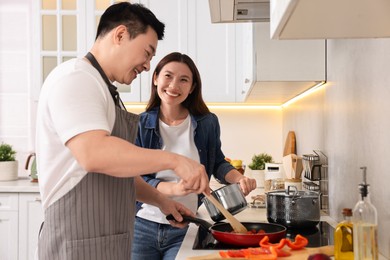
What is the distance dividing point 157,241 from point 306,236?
2.10ft

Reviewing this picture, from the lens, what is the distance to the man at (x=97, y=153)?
1358mm

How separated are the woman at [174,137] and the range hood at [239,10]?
1.09ft

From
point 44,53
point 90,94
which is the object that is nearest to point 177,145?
point 90,94

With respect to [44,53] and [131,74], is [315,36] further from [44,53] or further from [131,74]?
[44,53]

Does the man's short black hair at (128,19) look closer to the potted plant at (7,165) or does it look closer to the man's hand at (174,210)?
the man's hand at (174,210)

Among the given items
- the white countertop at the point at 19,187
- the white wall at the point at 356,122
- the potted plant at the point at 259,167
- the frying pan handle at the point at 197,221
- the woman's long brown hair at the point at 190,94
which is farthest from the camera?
the potted plant at the point at 259,167

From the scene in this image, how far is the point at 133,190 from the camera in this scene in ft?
5.66

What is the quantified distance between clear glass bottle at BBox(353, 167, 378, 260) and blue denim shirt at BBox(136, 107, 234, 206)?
3.87 feet

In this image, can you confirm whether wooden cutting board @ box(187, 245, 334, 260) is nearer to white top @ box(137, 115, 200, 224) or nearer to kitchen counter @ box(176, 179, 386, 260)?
kitchen counter @ box(176, 179, 386, 260)

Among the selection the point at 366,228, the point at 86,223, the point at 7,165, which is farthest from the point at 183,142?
the point at 7,165

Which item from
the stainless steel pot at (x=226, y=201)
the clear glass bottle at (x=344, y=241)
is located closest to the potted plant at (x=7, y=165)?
the stainless steel pot at (x=226, y=201)

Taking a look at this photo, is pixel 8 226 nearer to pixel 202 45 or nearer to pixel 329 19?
pixel 202 45

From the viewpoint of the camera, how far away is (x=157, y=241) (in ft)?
7.06

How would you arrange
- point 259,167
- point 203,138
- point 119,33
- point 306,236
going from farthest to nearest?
1. point 259,167
2. point 203,138
3. point 306,236
4. point 119,33
